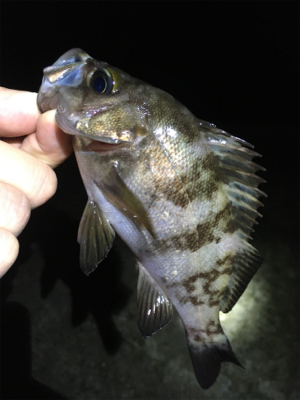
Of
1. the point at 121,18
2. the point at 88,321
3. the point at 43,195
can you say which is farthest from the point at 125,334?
the point at 121,18

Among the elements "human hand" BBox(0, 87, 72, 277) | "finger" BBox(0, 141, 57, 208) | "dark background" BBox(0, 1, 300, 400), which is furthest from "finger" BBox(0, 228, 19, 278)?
"dark background" BBox(0, 1, 300, 400)

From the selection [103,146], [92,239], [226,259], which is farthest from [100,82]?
[226,259]

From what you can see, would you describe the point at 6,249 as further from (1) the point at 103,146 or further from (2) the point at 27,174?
(1) the point at 103,146

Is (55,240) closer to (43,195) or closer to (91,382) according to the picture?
(91,382)

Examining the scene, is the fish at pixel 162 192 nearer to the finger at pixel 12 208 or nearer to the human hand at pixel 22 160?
the human hand at pixel 22 160

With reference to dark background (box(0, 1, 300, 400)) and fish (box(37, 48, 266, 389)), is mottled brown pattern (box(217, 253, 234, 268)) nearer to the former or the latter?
fish (box(37, 48, 266, 389))

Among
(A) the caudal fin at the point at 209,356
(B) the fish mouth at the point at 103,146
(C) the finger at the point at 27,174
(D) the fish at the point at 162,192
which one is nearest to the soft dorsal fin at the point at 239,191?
(D) the fish at the point at 162,192
